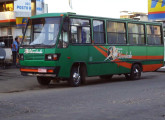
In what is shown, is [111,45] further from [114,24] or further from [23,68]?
[23,68]

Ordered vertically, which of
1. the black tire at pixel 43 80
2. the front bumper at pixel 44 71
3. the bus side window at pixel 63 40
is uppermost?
the bus side window at pixel 63 40

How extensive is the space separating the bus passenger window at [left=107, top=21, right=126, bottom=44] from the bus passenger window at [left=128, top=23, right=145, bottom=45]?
0.50m

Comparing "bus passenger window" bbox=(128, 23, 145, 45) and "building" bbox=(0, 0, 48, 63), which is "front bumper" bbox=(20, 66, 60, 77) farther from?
"building" bbox=(0, 0, 48, 63)

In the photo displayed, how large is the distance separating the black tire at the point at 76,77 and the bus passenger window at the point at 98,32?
1.54m

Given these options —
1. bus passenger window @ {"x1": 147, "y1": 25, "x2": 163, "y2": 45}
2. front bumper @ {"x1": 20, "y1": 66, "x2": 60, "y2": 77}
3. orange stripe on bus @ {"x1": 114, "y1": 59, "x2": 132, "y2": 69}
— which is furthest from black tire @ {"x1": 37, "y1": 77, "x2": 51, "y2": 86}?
bus passenger window @ {"x1": 147, "y1": 25, "x2": 163, "y2": 45}

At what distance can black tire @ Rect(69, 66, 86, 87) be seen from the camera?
16047 mm

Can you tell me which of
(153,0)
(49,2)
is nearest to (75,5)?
(49,2)

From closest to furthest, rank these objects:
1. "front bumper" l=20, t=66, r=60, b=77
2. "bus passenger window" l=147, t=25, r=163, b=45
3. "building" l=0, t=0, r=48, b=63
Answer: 1. "front bumper" l=20, t=66, r=60, b=77
2. "bus passenger window" l=147, t=25, r=163, b=45
3. "building" l=0, t=0, r=48, b=63

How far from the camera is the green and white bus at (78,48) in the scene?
613 inches

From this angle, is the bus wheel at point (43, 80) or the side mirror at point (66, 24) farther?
the bus wheel at point (43, 80)

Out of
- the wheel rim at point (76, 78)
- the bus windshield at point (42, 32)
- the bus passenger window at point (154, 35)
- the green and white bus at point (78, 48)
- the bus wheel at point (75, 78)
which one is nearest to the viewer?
the green and white bus at point (78, 48)

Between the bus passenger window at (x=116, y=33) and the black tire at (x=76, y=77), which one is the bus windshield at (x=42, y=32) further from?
the bus passenger window at (x=116, y=33)

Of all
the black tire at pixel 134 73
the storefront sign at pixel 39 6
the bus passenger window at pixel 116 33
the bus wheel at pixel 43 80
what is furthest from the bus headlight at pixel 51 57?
the storefront sign at pixel 39 6

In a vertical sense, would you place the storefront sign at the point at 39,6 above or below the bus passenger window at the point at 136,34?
above
